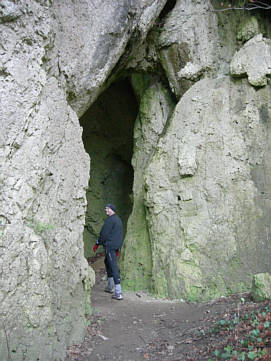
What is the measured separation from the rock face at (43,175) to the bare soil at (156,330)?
355mm

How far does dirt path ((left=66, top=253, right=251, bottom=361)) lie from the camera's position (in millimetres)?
4656

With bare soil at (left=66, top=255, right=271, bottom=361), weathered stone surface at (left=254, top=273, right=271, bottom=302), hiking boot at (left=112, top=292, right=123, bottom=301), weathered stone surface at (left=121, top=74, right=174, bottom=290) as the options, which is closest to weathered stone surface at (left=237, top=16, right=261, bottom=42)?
weathered stone surface at (left=121, top=74, right=174, bottom=290)

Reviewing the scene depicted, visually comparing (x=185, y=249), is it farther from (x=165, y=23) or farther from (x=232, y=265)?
(x=165, y=23)

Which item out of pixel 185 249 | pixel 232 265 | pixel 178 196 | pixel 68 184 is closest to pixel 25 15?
pixel 68 184

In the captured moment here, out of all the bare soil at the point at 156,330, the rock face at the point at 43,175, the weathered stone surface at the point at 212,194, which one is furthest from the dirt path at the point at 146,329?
the weathered stone surface at the point at 212,194

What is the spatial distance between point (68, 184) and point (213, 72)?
4604 millimetres

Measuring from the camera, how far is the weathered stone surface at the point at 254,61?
7340 mm

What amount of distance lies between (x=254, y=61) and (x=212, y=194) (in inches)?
110

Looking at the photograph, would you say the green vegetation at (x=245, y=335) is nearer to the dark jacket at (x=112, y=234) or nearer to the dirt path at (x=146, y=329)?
the dirt path at (x=146, y=329)

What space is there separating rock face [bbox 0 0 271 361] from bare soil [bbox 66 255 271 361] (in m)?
0.32

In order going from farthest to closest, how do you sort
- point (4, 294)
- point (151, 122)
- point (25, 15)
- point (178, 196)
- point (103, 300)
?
point (151, 122), point (178, 196), point (103, 300), point (25, 15), point (4, 294)

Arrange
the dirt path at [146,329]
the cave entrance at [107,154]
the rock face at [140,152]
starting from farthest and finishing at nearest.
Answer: the cave entrance at [107,154] → the dirt path at [146,329] → the rock face at [140,152]

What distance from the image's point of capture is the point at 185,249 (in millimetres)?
7137

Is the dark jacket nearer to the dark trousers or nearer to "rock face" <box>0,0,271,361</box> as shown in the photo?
the dark trousers
